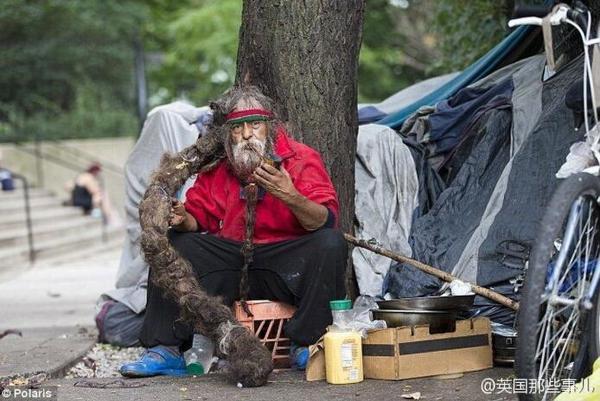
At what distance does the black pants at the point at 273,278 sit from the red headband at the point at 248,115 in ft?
1.85

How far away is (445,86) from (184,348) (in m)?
2.82

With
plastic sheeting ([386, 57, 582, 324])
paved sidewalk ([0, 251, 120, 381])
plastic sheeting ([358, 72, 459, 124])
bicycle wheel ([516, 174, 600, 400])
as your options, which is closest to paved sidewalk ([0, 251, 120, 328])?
paved sidewalk ([0, 251, 120, 381])

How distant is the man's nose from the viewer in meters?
4.80

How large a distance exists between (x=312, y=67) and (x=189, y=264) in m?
1.27

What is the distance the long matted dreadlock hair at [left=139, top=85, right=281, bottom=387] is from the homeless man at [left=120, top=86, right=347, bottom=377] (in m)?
0.02

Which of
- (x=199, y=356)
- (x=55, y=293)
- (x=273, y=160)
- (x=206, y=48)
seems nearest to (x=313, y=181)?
(x=273, y=160)

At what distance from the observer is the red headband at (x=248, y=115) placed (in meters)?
4.82

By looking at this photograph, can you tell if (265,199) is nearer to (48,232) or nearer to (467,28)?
(467,28)

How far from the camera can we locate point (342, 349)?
4.43 meters

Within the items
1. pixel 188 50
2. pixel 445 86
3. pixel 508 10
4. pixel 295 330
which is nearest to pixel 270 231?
pixel 295 330

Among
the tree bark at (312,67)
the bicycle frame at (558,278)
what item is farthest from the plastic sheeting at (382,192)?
the bicycle frame at (558,278)

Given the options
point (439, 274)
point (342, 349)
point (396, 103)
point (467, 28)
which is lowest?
point (342, 349)

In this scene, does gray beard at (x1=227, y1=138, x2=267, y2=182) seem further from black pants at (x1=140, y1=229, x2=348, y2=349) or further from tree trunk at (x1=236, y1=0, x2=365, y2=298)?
tree trunk at (x1=236, y1=0, x2=365, y2=298)

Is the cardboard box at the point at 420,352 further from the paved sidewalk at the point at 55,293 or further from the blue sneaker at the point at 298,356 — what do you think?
the paved sidewalk at the point at 55,293
